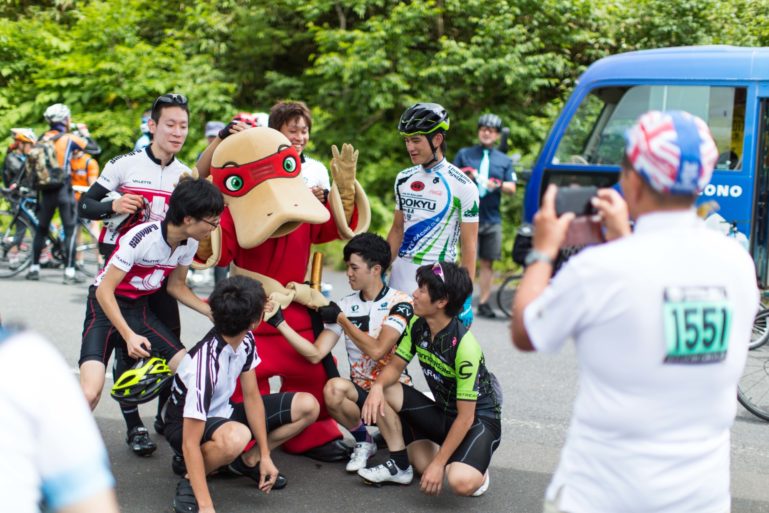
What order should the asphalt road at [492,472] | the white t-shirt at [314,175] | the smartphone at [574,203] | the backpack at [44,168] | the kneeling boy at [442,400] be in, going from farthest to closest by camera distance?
the backpack at [44,168], the white t-shirt at [314,175], the asphalt road at [492,472], the kneeling boy at [442,400], the smartphone at [574,203]

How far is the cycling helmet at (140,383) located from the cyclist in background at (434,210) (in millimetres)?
1562

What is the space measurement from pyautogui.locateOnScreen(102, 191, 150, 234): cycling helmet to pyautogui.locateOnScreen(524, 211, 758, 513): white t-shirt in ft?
10.1

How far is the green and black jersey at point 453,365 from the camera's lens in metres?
4.25

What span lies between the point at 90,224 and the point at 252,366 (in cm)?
762

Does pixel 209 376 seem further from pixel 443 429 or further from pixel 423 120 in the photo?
pixel 423 120

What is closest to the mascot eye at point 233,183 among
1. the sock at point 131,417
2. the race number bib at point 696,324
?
the sock at point 131,417

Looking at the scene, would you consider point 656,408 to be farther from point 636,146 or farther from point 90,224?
point 90,224

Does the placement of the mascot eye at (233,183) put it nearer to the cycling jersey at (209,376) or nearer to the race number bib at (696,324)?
the cycling jersey at (209,376)

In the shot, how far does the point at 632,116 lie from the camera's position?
27.5 ft

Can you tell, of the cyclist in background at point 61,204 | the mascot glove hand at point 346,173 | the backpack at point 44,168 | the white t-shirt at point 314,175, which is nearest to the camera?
the mascot glove hand at point 346,173

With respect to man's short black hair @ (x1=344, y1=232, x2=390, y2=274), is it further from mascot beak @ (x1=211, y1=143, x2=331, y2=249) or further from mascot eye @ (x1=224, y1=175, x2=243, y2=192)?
mascot eye @ (x1=224, y1=175, x2=243, y2=192)

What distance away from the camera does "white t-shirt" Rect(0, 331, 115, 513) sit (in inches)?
59.2

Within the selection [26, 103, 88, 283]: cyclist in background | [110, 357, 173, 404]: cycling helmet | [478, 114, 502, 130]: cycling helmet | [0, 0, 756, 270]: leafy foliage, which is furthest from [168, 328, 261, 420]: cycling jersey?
[0, 0, 756, 270]: leafy foliage

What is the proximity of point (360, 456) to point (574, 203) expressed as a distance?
277 cm
